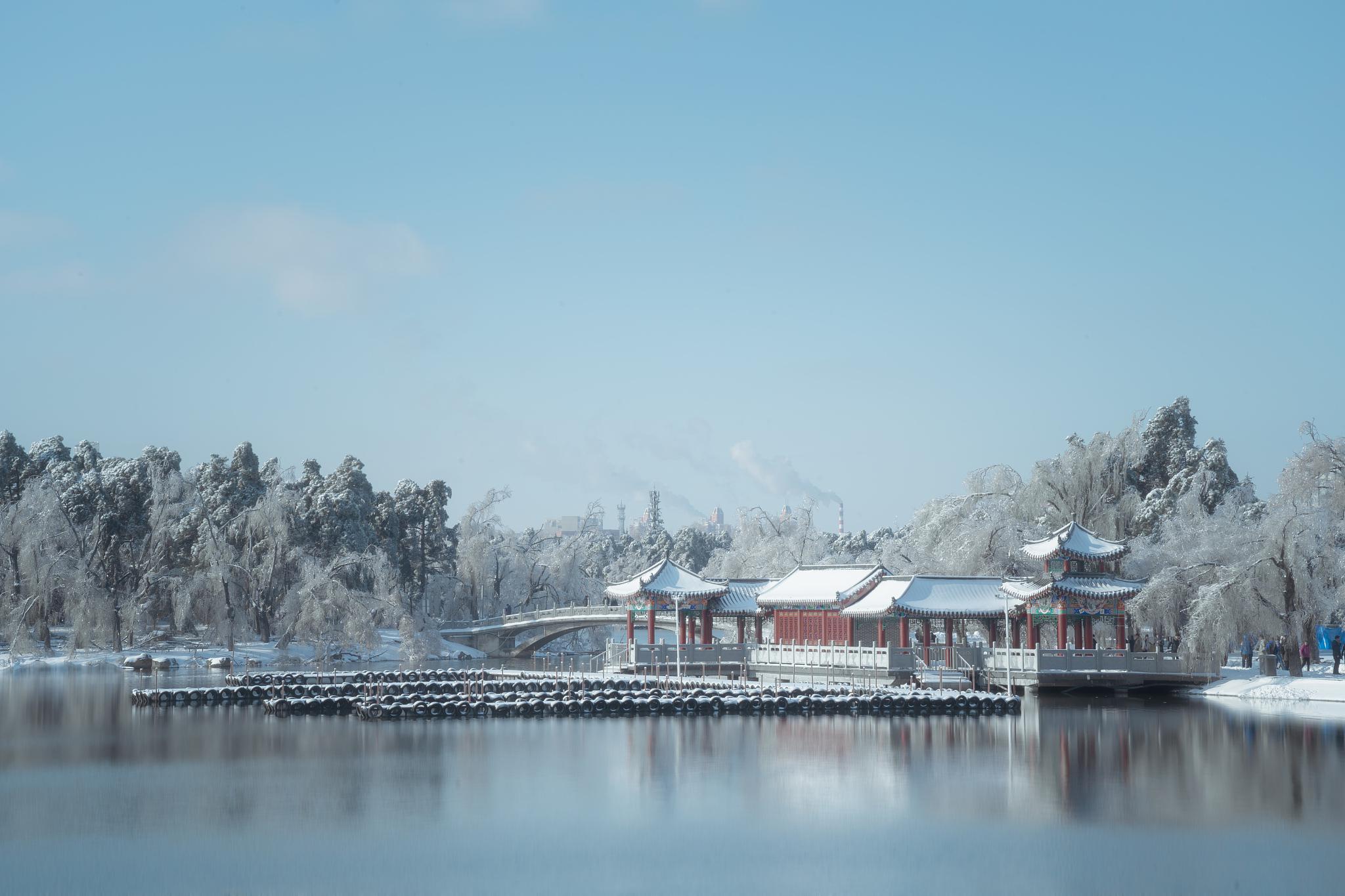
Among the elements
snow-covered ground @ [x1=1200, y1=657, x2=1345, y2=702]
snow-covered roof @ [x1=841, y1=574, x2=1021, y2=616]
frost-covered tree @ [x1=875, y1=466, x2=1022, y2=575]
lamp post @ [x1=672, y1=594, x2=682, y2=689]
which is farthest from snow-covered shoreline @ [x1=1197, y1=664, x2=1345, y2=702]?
lamp post @ [x1=672, y1=594, x2=682, y2=689]

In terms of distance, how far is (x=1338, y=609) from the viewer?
3931 cm

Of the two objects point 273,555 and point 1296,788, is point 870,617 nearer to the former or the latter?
point 1296,788

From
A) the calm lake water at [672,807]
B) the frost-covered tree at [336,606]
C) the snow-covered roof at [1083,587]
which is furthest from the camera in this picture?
the frost-covered tree at [336,606]

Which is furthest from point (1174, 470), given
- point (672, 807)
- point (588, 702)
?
point (672, 807)

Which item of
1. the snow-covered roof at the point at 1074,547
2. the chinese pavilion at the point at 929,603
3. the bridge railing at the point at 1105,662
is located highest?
the snow-covered roof at the point at 1074,547

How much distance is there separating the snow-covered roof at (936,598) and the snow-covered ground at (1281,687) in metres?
6.95

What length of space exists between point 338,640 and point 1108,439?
120ft

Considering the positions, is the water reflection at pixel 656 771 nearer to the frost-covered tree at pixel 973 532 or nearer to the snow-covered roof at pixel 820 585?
the snow-covered roof at pixel 820 585

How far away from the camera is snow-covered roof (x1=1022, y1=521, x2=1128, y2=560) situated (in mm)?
44594

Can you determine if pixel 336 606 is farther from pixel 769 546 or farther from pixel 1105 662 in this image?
pixel 1105 662

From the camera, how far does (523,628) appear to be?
2840 inches

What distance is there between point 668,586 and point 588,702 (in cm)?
1236

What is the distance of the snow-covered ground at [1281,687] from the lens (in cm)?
3944

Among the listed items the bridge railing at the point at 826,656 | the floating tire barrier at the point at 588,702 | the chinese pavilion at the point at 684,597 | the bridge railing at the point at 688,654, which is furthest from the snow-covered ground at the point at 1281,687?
the chinese pavilion at the point at 684,597
